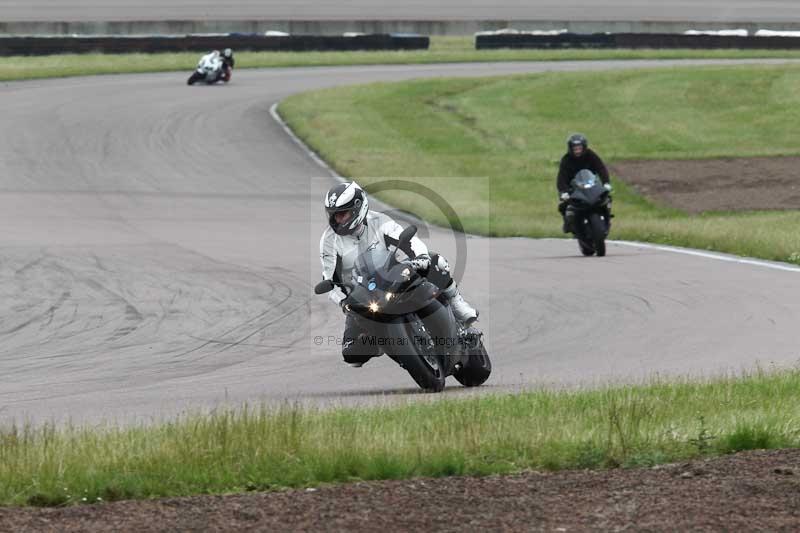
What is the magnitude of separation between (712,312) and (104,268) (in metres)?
7.74

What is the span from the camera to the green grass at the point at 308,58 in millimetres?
50875

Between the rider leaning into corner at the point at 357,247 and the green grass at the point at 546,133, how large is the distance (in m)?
10.7

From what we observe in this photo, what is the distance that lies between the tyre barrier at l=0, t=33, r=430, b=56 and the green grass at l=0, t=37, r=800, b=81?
1.03 ft

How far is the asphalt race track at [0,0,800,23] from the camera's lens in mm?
60406

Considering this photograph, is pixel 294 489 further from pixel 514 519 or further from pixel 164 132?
pixel 164 132

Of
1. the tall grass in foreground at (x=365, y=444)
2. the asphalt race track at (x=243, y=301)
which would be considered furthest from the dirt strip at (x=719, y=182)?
the tall grass in foreground at (x=365, y=444)

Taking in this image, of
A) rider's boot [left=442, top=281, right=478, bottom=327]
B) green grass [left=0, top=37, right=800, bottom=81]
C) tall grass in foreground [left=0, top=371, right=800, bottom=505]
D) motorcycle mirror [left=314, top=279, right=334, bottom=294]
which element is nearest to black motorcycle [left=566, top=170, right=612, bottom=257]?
rider's boot [left=442, top=281, right=478, bottom=327]

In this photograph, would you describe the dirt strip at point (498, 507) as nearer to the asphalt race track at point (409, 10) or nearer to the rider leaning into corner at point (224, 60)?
the rider leaning into corner at point (224, 60)

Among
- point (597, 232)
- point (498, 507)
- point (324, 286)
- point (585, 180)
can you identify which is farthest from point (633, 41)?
point (498, 507)

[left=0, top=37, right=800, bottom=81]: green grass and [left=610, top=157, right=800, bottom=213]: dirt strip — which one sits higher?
[left=0, top=37, right=800, bottom=81]: green grass

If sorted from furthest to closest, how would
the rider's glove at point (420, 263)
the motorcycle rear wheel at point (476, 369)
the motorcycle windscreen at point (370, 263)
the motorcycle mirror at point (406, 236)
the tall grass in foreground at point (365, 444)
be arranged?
1. the motorcycle rear wheel at point (476, 369)
2. the motorcycle windscreen at point (370, 263)
3. the rider's glove at point (420, 263)
4. the motorcycle mirror at point (406, 236)
5. the tall grass in foreground at point (365, 444)

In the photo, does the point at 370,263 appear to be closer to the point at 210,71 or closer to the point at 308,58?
the point at 210,71

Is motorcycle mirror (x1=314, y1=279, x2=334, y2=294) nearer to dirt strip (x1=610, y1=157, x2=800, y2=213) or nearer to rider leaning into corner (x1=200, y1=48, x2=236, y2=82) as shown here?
dirt strip (x1=610, y1=157, x2=800, y2=213)

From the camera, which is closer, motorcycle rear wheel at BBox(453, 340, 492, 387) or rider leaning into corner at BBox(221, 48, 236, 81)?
motorcycle rear wheel at BBox(453, 340, 492, 387)
